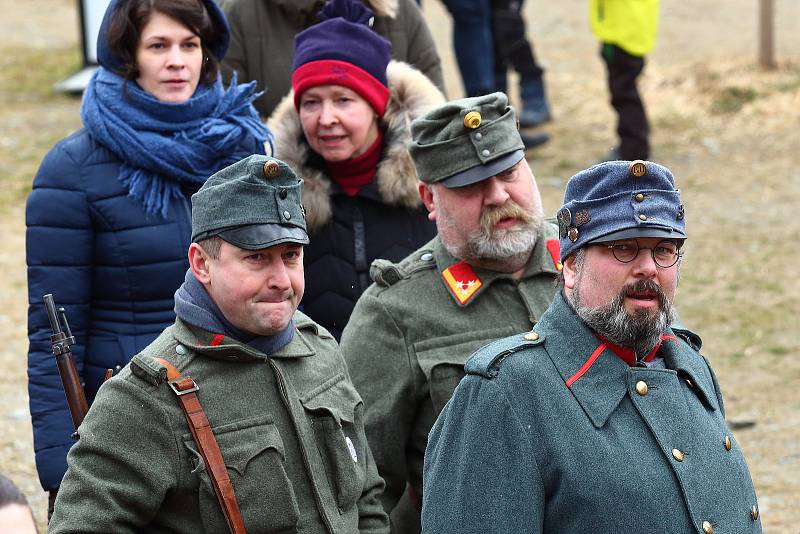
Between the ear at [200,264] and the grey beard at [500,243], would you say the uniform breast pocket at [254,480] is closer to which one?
the ear at [200,264]

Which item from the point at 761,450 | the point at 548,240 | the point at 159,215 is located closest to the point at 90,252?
the point at 159,215

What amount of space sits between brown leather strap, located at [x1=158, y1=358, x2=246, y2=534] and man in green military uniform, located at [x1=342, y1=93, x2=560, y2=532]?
28.9 inches

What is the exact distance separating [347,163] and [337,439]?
1338 millimetres

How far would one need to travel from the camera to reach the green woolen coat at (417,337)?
3.74 m

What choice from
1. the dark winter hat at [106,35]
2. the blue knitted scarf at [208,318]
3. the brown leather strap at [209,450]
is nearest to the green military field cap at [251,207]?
the blue knitted scarf at [208,318]

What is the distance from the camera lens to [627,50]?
899 centimetres

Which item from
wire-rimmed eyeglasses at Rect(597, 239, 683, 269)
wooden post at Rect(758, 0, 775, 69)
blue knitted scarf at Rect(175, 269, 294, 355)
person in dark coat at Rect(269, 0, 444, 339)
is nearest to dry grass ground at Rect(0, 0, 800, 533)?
wooden post at Rect(758, 0, 775, 69)

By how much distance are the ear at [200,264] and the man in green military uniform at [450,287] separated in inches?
26.5

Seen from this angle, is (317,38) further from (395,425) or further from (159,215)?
(395,425)

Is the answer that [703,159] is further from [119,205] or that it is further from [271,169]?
[271,169]

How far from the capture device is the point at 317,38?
14.8 ft

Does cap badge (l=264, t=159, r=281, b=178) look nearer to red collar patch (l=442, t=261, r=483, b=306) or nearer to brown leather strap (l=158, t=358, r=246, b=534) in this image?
brown leather strap (l=158, t=358, r=246, b=534)

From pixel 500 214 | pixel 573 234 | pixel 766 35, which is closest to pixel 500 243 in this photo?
pixel 500 214

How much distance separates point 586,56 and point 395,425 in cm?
957
